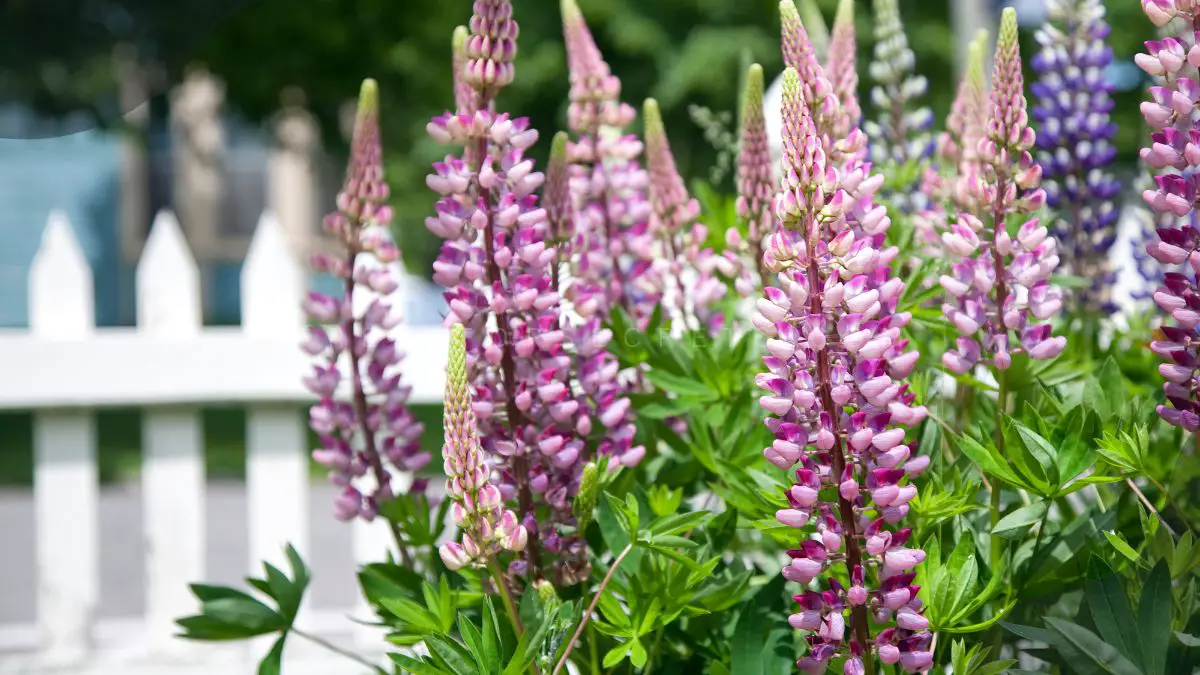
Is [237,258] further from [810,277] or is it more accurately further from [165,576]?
[810,277]

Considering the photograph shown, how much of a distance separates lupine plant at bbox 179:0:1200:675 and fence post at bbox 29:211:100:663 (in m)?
1.57

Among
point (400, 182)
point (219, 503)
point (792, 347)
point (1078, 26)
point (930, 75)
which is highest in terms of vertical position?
point (930, 75)

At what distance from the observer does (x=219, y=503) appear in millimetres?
9750

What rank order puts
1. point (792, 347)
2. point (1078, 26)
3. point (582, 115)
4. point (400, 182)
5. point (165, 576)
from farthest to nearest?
point (400, 182)
point (165, 576)
point (1078, 26)
point (582, 115)
point (792, 347)

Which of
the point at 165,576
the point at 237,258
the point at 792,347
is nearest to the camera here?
the point at 792,347

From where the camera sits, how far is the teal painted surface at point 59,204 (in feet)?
58.9

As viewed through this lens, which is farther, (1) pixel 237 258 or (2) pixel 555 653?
(1) pixel 237 258

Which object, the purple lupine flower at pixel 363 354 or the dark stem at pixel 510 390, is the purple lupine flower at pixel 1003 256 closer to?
the dark stem at pixel 510 390

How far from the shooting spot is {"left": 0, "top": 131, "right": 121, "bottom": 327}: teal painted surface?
17.9 metres

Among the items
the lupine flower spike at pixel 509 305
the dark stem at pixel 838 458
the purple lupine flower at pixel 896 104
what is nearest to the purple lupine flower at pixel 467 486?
the lupine flower spike at pixel 509 305

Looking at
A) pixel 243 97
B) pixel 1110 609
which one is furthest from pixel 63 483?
pixel 243 97

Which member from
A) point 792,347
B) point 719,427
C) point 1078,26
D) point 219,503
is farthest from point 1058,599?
point 219,503

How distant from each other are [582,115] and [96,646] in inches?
78.4

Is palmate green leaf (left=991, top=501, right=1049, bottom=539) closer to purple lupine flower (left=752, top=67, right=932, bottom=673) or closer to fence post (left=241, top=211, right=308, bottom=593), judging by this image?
purple lupine flower (left=752, top=67, right=932, bottom=673)
